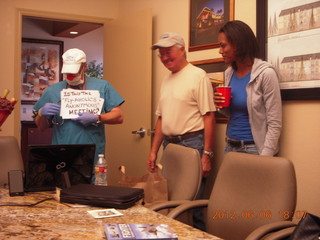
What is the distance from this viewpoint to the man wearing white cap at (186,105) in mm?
2828

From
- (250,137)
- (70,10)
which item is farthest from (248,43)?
(70,10)

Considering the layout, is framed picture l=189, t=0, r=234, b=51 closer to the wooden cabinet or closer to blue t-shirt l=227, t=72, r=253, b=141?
blue t-shirt l=227, t=72, r=253, b=141

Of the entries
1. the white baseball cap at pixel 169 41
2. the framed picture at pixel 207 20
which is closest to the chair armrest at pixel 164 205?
the white baseball cap at pixel 169 41

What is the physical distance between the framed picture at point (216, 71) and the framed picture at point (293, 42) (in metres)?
0.48

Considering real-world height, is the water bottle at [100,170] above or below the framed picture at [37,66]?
below

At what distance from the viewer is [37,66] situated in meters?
6.71

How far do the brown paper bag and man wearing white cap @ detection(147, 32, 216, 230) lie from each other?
731mm

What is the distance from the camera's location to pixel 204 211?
2879 mm

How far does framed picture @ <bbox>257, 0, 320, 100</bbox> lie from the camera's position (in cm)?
237

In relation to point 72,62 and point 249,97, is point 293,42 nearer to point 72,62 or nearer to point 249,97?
point 249,97

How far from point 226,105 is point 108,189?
973 millimetres

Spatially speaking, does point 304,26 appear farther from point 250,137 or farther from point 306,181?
point 306,181

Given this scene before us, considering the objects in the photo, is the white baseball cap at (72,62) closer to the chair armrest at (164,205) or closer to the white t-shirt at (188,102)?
the white t-shirt at (188,102)

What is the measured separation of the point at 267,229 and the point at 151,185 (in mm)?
709
